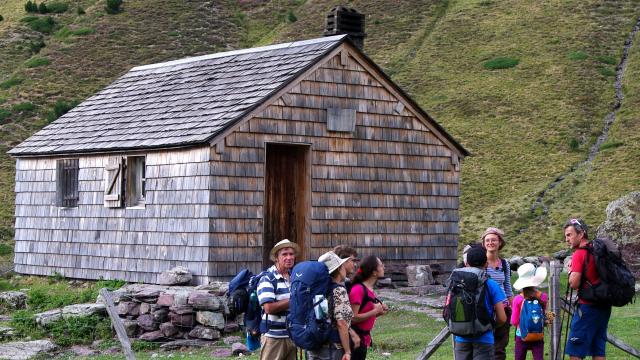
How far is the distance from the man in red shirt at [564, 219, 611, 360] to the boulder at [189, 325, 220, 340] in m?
7.46

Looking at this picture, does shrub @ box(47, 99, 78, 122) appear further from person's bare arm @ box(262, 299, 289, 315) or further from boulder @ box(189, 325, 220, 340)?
person's bare arm @ box(262, 299, 289, 315)

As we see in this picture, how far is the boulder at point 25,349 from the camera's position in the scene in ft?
A: 52.0

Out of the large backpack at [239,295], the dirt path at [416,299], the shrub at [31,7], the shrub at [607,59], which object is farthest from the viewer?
the shrub at [31,7]

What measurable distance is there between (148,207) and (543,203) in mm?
19637

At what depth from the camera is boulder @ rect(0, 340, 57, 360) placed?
15852mm

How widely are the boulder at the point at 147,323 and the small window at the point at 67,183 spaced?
748 centimetres

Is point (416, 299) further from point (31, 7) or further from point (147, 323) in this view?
point (31, 7)

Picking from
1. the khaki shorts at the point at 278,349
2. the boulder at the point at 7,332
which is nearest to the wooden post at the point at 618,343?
the khaki shorts at the point at 278,349

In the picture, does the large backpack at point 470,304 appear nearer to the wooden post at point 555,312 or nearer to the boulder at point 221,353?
the wooden post at point 555,312

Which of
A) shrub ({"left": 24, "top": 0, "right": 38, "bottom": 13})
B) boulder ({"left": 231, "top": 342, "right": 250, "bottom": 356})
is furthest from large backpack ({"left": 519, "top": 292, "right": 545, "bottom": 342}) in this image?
shrub ({"left": 24, "top": 0, "right": 38, "bottom": 13})

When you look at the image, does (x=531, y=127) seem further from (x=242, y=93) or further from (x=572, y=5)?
(x=242, y=93)

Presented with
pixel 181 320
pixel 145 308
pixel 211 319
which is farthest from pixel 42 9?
pixel 211 319

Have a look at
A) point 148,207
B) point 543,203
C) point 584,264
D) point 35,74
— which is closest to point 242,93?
point 148,207

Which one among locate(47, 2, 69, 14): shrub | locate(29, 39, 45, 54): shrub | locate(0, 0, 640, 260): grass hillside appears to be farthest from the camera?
locate(47, 2, 69, 14): shrub
